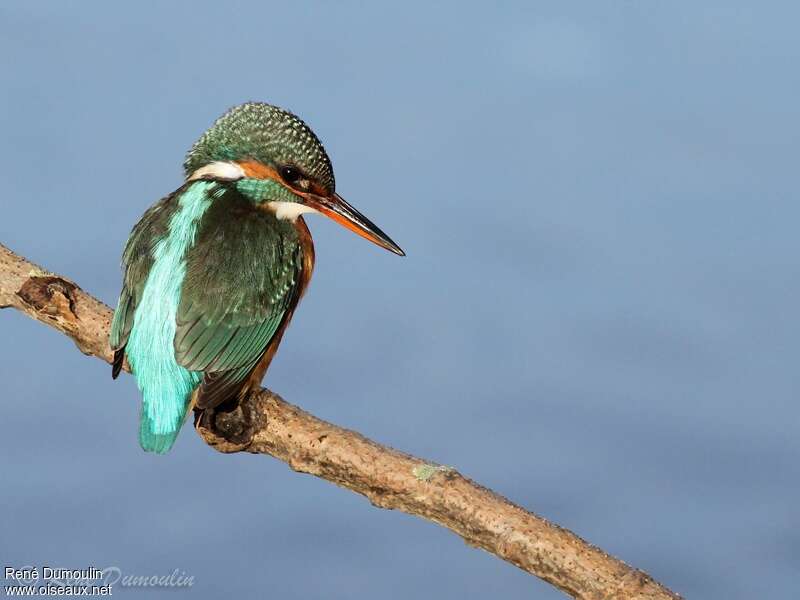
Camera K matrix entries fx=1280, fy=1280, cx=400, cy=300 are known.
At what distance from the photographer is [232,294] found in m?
3.33

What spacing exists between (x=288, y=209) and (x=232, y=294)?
12.8 inches

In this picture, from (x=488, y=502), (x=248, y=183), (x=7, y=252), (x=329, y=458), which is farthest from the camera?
(x=7, y=252)

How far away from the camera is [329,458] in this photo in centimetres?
325

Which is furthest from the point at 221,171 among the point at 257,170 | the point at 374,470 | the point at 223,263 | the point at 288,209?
the point at 374,470

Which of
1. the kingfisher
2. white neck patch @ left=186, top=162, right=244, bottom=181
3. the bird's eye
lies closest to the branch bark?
the kingfisher

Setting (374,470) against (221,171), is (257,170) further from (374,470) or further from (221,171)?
(374,470)

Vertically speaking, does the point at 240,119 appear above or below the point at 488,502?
above

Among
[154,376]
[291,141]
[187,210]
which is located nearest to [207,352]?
[154,376]

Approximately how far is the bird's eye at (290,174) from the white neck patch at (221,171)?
0.38 ft

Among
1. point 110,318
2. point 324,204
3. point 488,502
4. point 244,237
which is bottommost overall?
point 488,502

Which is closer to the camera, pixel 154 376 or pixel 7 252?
pixel 154 376

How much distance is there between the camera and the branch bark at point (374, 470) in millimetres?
2914

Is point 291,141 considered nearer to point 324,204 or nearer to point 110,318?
point 324,204

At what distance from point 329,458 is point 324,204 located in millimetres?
728
